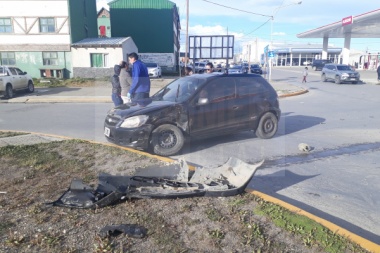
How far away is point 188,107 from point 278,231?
11.6 ft

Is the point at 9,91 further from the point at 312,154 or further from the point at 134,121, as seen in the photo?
the point at 312,154

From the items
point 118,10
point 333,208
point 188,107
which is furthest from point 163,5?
point 333,208

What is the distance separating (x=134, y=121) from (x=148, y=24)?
34.0m

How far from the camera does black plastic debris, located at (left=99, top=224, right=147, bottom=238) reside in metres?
3.10

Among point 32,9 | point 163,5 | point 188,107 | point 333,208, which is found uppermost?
point 163,5

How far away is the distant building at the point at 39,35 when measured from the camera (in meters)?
25.6

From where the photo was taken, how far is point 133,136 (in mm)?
Answer: 5941

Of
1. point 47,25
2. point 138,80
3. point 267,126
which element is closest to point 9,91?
point 47,25

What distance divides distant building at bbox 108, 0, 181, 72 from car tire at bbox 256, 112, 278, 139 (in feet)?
101

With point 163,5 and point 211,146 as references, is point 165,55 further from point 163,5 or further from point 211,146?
point 211,146

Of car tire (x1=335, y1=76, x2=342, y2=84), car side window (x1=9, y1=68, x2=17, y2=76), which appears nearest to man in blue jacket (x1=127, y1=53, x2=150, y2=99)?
car side window (x1=9, y1=68, x2=17, y2=76)

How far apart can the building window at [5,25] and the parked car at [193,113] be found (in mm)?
24490

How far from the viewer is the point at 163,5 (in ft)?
123

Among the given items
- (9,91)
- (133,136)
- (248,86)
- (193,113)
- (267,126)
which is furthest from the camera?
(9,91)
